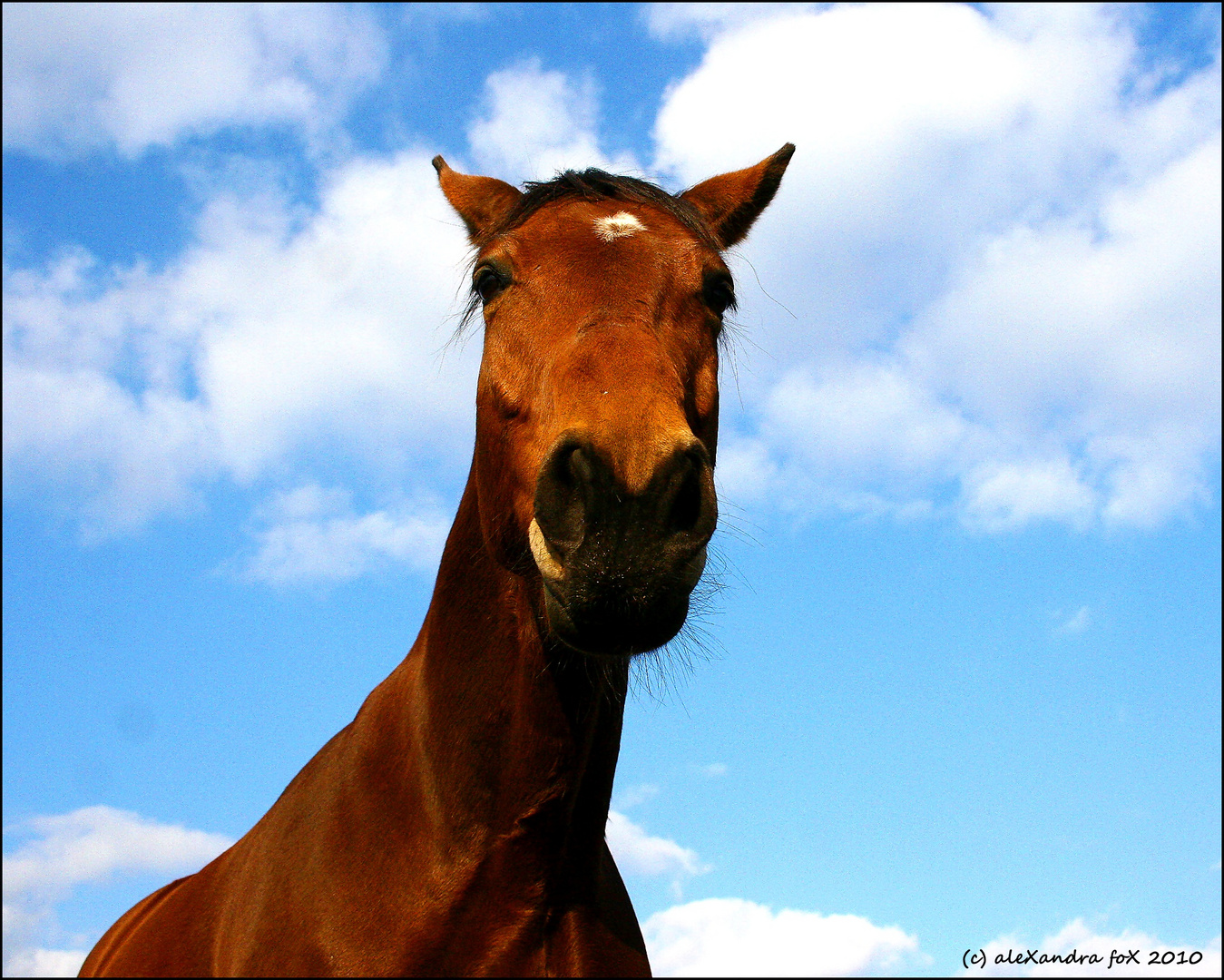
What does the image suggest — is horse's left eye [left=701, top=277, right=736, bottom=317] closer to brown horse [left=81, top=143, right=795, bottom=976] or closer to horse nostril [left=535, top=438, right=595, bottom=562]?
brown horse [left=81, top=143, right=795, bottom=976]

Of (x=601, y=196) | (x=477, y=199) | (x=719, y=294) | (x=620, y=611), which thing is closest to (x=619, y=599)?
(x=620, y=611)

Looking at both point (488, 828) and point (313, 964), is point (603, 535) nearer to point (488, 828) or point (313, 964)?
point (488, 828)

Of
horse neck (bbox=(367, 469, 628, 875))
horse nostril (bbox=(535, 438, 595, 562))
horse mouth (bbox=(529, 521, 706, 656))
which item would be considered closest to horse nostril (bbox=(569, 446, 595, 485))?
horse nostril (bbox=(535, 438, 595, 562))

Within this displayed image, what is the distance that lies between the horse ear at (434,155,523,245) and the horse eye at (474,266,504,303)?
463mm

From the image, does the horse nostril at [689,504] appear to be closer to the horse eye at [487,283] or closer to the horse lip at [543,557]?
the horse lip at [543,557]

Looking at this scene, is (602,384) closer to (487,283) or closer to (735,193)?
(487,283)

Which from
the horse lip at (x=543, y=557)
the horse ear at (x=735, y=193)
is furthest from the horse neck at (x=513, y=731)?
the horse ear at (x=735, y=193)

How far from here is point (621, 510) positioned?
2.84m

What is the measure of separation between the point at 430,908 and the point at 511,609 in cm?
111

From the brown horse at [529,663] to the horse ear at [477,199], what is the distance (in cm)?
47

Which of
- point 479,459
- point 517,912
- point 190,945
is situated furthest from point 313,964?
point 479,459

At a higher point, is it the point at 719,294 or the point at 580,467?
the point at 719,294

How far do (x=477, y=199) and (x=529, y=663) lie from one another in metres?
2.47

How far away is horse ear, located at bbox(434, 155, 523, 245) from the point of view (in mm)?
4684
